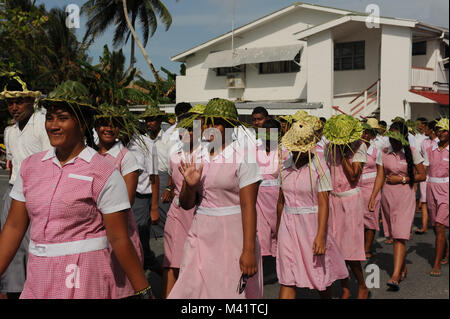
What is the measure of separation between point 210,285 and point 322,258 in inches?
54.4

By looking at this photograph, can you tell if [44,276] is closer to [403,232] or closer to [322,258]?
[322,258]

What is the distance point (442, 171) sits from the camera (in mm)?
6246

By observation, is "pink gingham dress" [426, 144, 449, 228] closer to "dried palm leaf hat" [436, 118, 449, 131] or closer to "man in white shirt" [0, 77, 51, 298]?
"dried palm leaf hat" [436, 118, 449, 131]

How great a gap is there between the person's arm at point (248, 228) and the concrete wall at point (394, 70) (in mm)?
14627

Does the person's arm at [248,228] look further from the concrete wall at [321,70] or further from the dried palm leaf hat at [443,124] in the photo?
the concrete wall at [321,70]

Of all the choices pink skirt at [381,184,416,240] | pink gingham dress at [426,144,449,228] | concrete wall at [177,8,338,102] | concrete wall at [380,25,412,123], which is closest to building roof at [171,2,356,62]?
concrete wall at [177,8,338,102]

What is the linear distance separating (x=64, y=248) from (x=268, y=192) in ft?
11.8

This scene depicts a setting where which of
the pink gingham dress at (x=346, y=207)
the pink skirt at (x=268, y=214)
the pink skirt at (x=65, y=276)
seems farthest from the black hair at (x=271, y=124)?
the pink skirt at (x=65, y=276)

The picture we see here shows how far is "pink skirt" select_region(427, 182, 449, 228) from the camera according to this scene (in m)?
6.10

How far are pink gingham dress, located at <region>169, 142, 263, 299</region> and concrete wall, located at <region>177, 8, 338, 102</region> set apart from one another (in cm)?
1712

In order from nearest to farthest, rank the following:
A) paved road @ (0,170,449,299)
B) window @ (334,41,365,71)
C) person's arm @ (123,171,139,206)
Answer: person's arm @ (123,171,139,206)
paved road @ (0,170,449,299)
window @ (334,41,365,71)

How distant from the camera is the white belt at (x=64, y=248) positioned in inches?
96.8

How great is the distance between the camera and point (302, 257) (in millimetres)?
4180

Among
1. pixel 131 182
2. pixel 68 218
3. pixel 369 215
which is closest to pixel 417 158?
pixel 369 215
